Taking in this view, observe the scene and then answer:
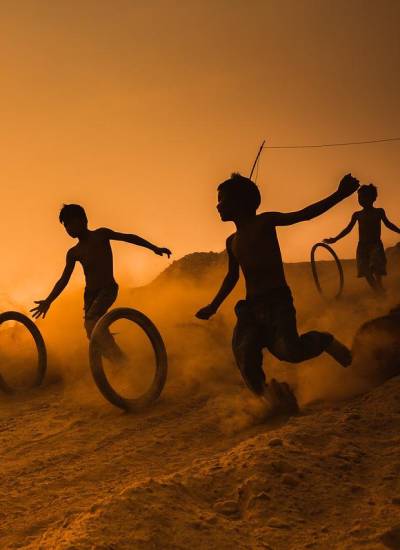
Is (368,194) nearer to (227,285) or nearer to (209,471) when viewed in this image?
(227,285)

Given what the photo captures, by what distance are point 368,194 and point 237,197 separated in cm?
662

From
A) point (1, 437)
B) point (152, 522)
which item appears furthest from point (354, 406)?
point (1, 437)

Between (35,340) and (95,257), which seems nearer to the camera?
(95,257)

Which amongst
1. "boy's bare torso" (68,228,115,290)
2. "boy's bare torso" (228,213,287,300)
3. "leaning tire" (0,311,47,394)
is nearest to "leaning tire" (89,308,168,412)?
"boy's bare torso" (68,228,115,290)

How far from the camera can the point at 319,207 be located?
15.1 ft

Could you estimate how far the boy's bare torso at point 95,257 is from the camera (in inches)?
284

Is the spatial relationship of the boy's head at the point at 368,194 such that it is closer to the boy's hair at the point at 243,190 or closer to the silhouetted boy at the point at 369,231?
the silhouetted boy at the point at 369,231

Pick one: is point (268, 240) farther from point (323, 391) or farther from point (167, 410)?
point (167, 410)

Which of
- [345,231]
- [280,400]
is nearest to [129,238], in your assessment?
[280,400]

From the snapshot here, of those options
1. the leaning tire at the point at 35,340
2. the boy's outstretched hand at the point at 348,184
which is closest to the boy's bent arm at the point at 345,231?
the leaning tire at the point at 35,340

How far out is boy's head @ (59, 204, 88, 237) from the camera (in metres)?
7.14

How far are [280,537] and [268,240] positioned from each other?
2.57 m

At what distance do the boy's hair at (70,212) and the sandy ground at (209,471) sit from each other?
7.19 feet

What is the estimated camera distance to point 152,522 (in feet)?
9.91
